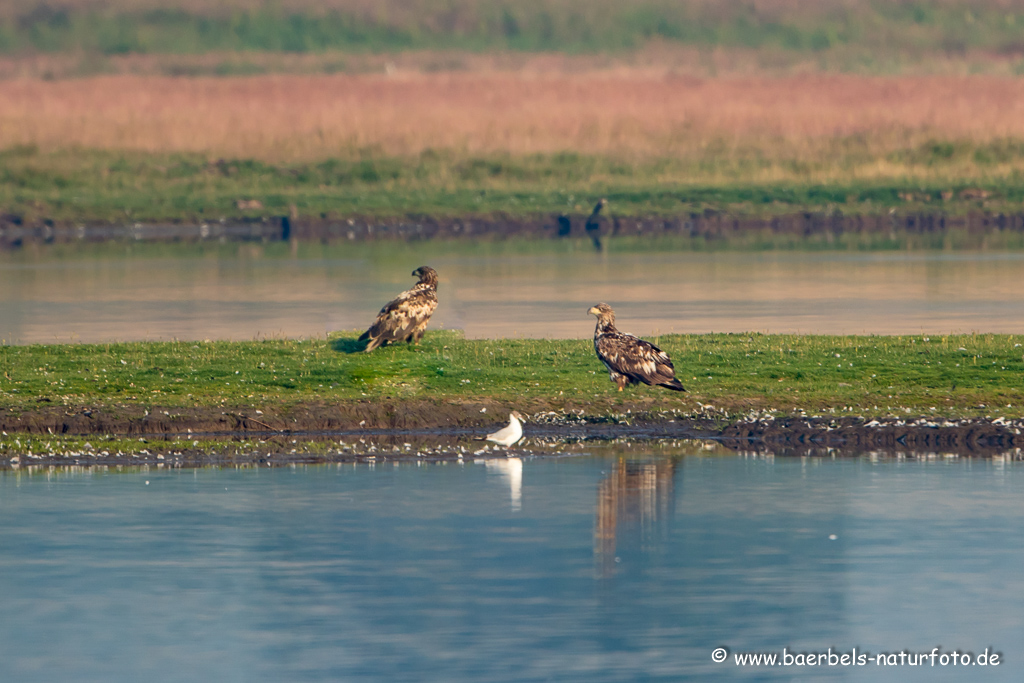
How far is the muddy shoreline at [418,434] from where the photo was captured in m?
20.6

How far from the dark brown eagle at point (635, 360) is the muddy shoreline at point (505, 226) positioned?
59364mm

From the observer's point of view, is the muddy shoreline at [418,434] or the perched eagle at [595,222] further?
the perched eagle at [595,222]

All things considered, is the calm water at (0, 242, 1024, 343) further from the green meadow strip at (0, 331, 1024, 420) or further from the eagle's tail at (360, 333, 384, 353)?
the eagle's tail at (360, 333, 384, 353)

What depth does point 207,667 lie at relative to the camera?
12.1 m

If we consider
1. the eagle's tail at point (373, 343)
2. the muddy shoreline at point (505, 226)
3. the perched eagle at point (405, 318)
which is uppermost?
the muddy shoreline at point (505, 226)

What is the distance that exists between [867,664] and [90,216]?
8078 cm

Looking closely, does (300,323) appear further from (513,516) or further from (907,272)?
(907,272)

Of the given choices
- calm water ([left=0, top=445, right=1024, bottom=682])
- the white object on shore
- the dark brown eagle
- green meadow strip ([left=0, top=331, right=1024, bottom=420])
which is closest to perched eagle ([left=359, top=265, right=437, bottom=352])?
green meadow strip ([left=0, top=331, right=1024, bottom=420])

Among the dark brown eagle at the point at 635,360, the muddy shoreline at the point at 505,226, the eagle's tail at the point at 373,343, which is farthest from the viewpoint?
the muddy shoreline at the point at 505,226

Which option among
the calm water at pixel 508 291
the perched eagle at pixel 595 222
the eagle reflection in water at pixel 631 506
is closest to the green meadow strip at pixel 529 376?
the eagle reflection in water at pixel 631 506

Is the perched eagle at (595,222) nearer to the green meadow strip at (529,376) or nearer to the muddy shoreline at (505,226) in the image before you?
the muddy shoreline at (505,226)

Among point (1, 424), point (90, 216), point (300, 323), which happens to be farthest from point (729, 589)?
point (90, 216)

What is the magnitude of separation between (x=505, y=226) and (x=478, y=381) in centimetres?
6388

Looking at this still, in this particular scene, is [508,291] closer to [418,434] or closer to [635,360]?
[635,360]
